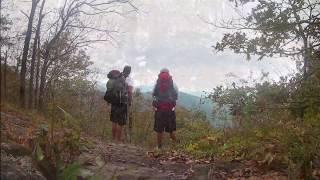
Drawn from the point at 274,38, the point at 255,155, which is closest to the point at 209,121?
the point at 274,38

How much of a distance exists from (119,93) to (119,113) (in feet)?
1.64

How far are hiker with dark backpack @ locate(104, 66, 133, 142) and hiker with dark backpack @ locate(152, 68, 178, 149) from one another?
45.9 inches

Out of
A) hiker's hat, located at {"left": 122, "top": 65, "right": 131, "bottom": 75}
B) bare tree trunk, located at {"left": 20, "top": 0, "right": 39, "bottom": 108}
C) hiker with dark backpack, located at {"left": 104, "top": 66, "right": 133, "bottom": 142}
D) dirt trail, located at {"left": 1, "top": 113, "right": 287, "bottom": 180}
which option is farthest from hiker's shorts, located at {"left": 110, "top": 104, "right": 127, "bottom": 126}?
bare tree trunk, located at {"left": 20, "top": 0, "right": 39, "bottom": 108}

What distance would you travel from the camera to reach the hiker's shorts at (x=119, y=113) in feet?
Result: 39.0

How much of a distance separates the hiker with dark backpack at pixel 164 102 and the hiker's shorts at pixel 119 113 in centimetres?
124

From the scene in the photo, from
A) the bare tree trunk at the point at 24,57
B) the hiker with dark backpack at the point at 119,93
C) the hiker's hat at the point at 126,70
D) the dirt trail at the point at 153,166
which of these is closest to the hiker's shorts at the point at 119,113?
the hiker with dark backpack at the point at 119,93

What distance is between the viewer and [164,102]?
35.3 ft

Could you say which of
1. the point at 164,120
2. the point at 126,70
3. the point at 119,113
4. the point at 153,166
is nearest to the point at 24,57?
the point at 119,113

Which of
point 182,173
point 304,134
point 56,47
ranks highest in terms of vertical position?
point 56,47

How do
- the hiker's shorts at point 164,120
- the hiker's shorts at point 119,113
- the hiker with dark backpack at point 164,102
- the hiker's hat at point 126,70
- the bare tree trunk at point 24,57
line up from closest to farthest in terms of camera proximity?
the hiker with dark backpack at point 164,102
the hiker's shorts at point 164,120
the hiker's hat at point 126,70
the hiker's shorts at point 119,113
the bare tree trunk at point 24,57

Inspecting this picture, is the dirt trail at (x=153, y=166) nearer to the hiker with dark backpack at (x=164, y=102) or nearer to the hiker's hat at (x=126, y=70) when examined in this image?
the hiker with dark backpack at (x=164, y=102)

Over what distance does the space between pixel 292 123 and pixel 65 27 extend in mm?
17431

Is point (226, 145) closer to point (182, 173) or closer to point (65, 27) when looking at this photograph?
point (182, 173)

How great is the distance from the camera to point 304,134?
651 centimetres
